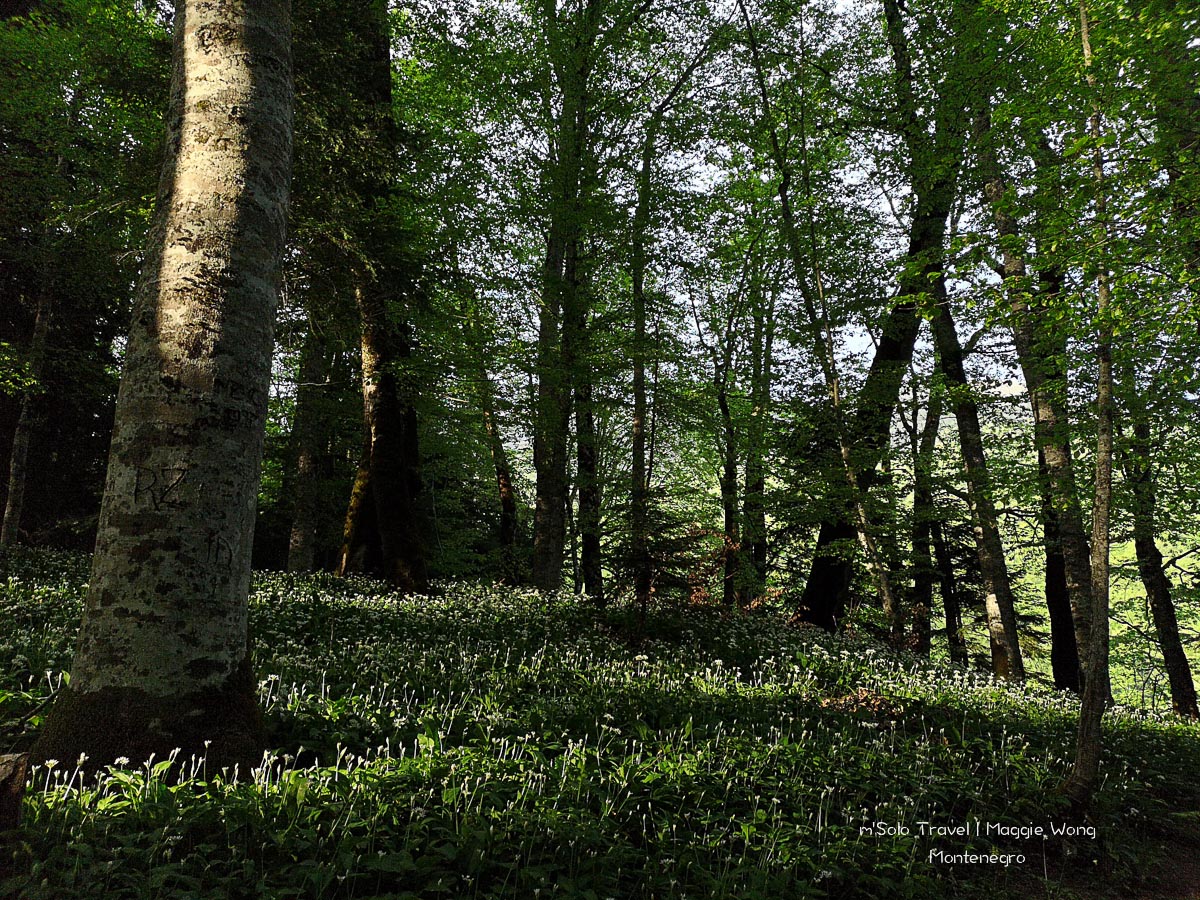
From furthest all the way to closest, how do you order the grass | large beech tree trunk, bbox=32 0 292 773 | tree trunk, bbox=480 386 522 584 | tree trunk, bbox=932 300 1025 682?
tree trunk, bbox=480 386 522 584 → tree trunk, bbox=932 300 1025 682 → large beech tree trunk, bbox=32 0 292 773 → the grass

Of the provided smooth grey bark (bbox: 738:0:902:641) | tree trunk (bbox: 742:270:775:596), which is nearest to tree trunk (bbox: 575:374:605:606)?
tree trunk (bbox: 742:270:775:596)

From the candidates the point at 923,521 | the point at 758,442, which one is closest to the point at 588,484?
the point at 758,442

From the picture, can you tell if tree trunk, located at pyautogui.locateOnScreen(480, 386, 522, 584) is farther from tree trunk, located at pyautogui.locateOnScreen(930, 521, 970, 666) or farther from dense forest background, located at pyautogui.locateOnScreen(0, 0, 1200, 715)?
tree trunk, located at pyautogui.locateOnScreen(930, 521, 970, 666)

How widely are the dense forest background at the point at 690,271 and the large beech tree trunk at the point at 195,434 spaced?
4578mm

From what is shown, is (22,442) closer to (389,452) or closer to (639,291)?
(389,452)

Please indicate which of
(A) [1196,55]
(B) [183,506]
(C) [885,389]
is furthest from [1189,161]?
(B) [183,506]

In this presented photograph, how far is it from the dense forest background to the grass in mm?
2220

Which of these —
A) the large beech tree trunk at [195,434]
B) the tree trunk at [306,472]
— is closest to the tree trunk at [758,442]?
the tree trunk at [306,472]

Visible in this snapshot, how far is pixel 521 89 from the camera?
1255cm

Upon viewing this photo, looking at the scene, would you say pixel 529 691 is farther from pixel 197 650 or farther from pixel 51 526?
pixel 51 526

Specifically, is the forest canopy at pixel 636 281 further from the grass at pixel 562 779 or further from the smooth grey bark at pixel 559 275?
the grass at pixel 562 779

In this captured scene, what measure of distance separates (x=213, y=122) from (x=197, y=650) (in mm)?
3145

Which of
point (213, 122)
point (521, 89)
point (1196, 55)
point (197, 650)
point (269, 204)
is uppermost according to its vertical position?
point (521, 89)

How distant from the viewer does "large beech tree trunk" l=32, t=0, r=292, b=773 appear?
3.23 metres
